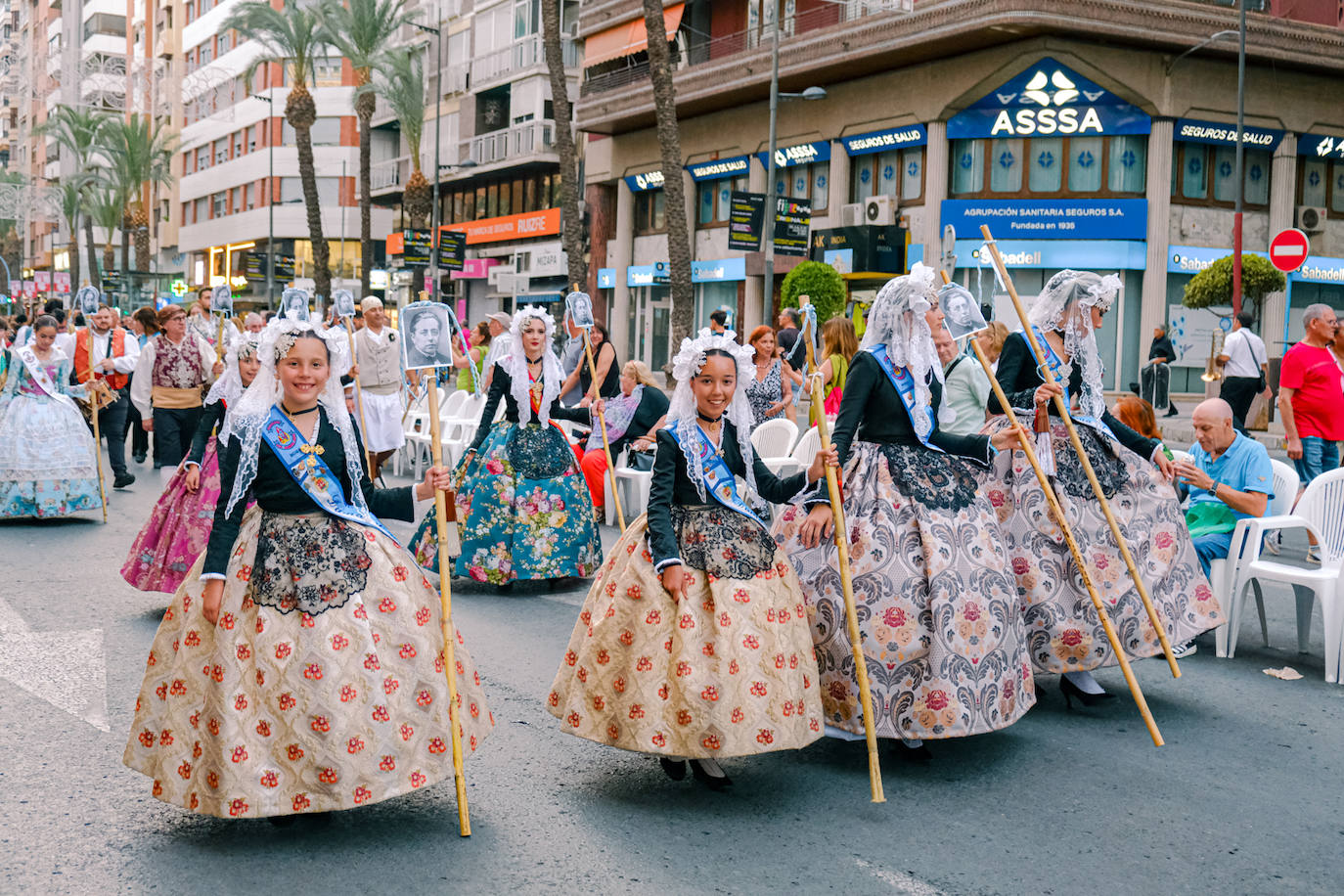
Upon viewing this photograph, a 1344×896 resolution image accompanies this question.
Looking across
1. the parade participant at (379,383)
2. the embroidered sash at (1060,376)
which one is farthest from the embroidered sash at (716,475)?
the parade participant at (379,383)

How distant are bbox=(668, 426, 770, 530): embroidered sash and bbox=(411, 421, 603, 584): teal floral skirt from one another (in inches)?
150

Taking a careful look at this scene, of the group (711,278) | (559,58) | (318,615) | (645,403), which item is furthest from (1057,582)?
(711,278)

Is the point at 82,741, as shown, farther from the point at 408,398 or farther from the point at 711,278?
the point at 711,278

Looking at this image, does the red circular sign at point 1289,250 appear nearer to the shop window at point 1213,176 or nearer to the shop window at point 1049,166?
the shop window at point 1049,166

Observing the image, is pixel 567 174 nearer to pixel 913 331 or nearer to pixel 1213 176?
pixel 1213 176

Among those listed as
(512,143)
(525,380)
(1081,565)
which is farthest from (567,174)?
(1081,565)

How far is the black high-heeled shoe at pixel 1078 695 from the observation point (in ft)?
20.0

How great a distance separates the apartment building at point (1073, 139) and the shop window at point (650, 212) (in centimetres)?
653

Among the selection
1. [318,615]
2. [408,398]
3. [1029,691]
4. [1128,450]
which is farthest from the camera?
[408,398]

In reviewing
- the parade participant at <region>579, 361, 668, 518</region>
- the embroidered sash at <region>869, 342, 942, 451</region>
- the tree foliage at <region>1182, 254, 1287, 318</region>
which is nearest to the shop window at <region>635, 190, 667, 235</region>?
the tree foliage at <region>1182, 254, 1287, 318</region>

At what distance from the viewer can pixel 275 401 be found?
4.43 metres

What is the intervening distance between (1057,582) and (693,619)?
2086 millimetres

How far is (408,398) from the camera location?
57.5 ft

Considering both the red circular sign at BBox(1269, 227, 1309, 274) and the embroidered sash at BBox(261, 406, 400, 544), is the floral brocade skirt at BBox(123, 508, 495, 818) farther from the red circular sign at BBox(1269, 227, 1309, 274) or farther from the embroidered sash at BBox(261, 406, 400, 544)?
the red circular sign at BBox(1269, 227, 1309, 274)
